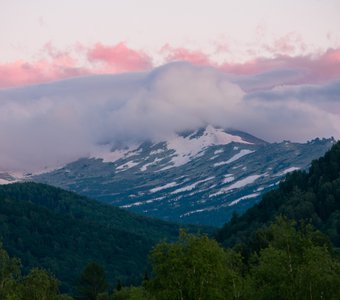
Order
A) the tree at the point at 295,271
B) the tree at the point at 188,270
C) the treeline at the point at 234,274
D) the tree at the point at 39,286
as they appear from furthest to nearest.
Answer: the tree at the point at 39,286 → the tree at the point at 188,270 → the treeline at the point at 234,274 → the tree at the point at 295,271

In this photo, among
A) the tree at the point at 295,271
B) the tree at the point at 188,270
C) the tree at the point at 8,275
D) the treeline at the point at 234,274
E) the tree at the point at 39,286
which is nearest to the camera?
the tree at the point at 295,271

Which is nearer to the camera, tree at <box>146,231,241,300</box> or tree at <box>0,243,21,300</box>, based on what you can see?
→ tree at <box>146,231,241,300</box>

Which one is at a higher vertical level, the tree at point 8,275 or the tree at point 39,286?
the tree at point 8,275

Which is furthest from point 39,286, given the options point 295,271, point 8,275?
point 295,271

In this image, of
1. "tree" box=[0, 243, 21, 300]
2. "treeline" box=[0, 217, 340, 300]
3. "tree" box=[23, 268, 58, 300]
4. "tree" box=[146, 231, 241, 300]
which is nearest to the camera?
"treeline" box=[0, 217, 340, 300]

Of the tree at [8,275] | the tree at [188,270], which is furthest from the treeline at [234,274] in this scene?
the tree at [8,275]

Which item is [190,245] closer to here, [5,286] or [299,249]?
[299,249]

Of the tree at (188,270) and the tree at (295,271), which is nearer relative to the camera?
the tree at (295,271)

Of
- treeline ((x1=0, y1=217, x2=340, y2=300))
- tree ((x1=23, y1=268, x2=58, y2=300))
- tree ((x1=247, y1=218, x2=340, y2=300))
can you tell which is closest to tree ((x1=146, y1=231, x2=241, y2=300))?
treeline ((x1=0, y1=217, x2=340, y2=300))

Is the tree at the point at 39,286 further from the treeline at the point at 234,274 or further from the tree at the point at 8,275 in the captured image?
the treeline at the point at 234,274

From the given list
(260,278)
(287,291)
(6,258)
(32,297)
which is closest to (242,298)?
(260,278)

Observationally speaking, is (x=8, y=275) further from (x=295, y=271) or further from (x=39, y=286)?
(x=295, y=271)

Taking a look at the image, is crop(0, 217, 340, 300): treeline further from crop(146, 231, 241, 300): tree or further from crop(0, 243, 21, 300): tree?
crop(0, 243, 21, 300): tree

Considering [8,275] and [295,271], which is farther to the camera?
[8,275]
